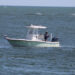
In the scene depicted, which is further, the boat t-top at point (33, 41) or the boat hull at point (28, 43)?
the boat t-top at point (33, 41)

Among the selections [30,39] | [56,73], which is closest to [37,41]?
[30,39]

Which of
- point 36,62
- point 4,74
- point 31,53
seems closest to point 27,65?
point 36,62

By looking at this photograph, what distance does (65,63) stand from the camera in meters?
38.1

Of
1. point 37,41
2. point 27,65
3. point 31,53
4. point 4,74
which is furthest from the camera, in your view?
point 37,41

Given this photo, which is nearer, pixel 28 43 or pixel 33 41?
pixel 33 41

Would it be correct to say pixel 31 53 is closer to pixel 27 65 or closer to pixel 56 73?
pixel 27 65

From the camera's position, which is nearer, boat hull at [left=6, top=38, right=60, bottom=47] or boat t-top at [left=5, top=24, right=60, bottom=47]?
boat hull at [left=6, top=38, right=60, bottom=47]

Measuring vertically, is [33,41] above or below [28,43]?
above

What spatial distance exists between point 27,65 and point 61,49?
1205 centimetres

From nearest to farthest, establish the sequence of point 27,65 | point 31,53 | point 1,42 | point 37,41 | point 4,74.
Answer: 1. point 4,74
2. point 27,65
3. point 31,53
4. point 37,41
5. point 1,42

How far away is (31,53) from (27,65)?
7.90 metres

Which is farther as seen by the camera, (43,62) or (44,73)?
(43,62)

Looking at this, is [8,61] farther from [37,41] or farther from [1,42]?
[1,42]

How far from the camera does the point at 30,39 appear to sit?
156ft
